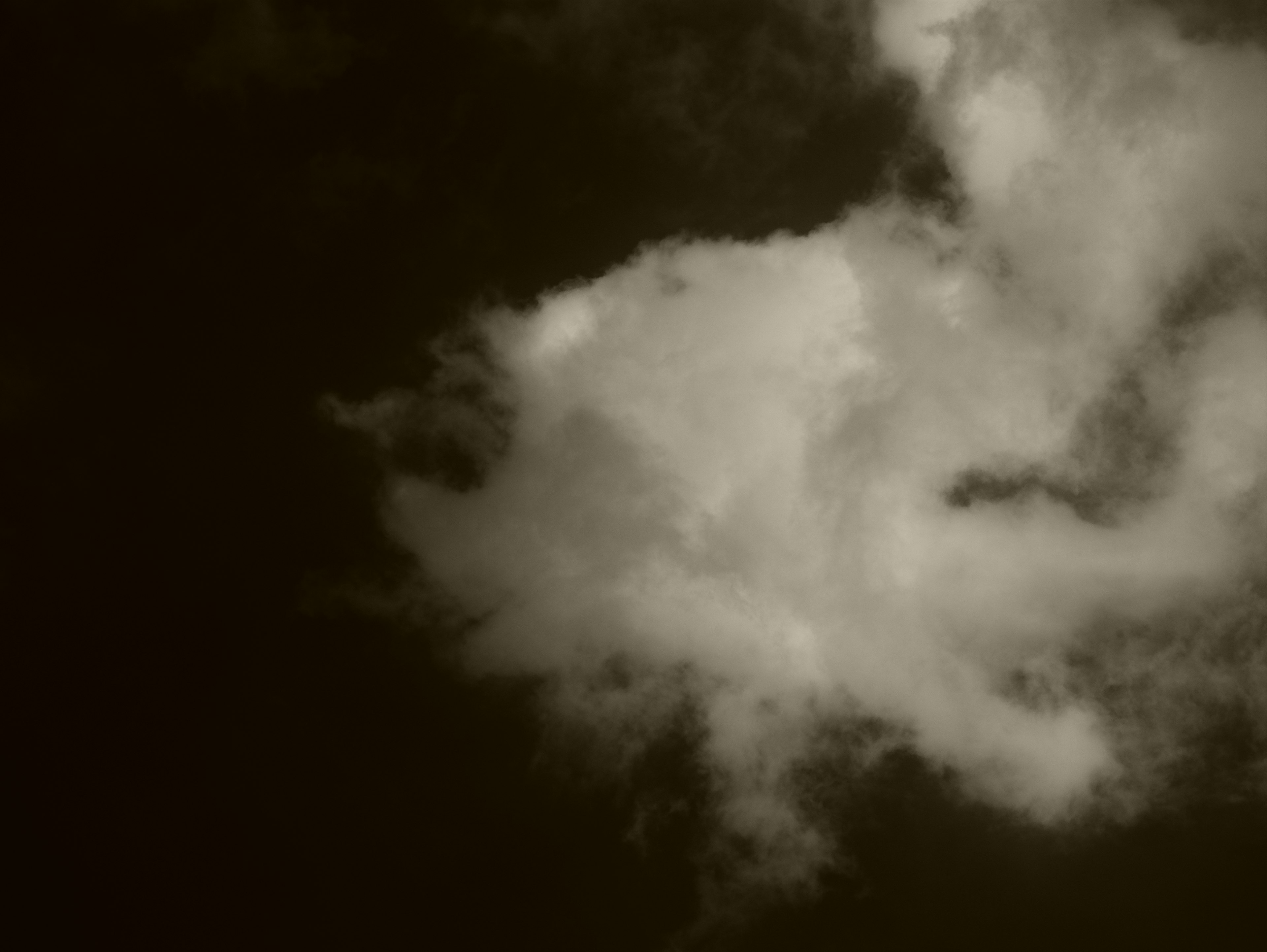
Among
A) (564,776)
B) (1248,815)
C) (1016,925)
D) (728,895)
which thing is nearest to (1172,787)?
(1248,815)

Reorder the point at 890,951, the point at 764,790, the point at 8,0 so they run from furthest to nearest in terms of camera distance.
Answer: the point at 764,790, the point at 890,951, the point at 8,0

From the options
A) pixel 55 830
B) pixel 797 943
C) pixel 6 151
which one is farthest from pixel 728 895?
pixel 6 151

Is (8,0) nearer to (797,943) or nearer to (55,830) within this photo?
(55,830)

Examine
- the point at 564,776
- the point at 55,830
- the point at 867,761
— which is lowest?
the point at 55,830

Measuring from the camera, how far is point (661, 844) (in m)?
63.3

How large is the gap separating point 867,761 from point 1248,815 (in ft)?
52.5

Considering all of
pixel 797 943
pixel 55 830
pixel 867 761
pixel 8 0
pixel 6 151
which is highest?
pixel 8 0

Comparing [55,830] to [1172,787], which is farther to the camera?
[1172,787]

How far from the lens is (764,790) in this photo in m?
66.5

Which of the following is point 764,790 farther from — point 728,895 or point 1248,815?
point 1248,815

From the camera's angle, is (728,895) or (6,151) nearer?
(6,151)

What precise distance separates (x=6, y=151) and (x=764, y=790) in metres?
40.1

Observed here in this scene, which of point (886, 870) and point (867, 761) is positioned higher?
point (867, 761)

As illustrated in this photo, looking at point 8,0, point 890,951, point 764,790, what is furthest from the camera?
point 764,790
